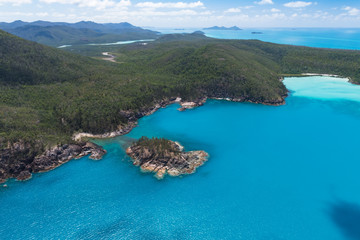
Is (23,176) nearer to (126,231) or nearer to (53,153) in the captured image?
(53,153)

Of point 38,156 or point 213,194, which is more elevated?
point 38,156

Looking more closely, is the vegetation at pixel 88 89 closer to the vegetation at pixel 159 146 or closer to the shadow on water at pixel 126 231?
the vegetation at pixel 159 146

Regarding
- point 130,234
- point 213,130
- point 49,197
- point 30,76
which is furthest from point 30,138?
point 213,130

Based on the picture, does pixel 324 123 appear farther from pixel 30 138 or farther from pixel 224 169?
pixel 30 138

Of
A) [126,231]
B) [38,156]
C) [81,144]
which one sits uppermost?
[81,144]

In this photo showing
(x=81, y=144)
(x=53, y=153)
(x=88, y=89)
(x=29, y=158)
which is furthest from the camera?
(x=88, y=89)

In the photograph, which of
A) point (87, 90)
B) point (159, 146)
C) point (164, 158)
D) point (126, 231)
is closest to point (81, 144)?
point (159, 146)
